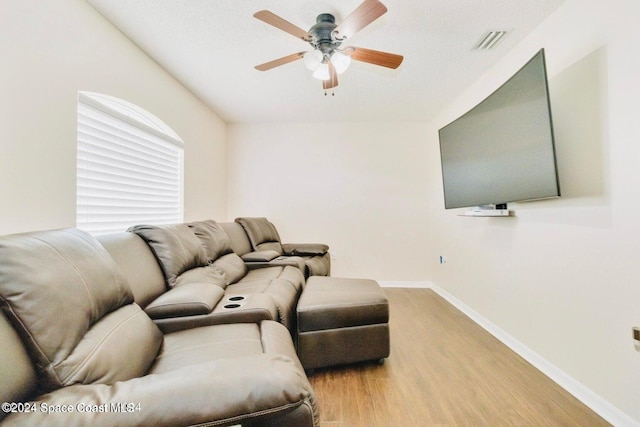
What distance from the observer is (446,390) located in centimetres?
171

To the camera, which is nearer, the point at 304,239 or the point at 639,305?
the point at 639,305

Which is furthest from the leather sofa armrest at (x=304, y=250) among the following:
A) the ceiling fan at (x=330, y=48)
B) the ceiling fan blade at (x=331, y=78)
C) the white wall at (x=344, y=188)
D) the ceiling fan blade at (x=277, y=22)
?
the ceiling fan blade at (x=277, y=22)

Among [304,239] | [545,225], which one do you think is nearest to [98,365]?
[545,225]

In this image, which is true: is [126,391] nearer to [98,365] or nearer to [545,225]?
[98,365]

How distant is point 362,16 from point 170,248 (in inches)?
74.5

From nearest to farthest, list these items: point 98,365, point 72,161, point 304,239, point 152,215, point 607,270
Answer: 1. point 98,365
2. point 607,270
3. point 72,161
4. point 152,215
5. point 304,239

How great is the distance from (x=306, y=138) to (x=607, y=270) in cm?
360

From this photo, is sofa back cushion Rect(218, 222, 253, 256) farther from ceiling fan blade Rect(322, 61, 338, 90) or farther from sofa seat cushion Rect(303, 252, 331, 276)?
ceiling fan blade Rect(322, 61, 338, 90)

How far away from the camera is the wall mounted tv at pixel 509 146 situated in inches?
64.6

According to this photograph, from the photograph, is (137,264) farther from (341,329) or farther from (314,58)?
(314,58)

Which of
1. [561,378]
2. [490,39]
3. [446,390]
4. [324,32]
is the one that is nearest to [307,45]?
[324,32]

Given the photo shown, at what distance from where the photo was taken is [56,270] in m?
0.91

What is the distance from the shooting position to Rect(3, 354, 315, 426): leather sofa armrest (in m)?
0.63

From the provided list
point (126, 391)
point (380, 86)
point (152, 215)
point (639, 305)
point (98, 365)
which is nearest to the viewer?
point (126, 391)
